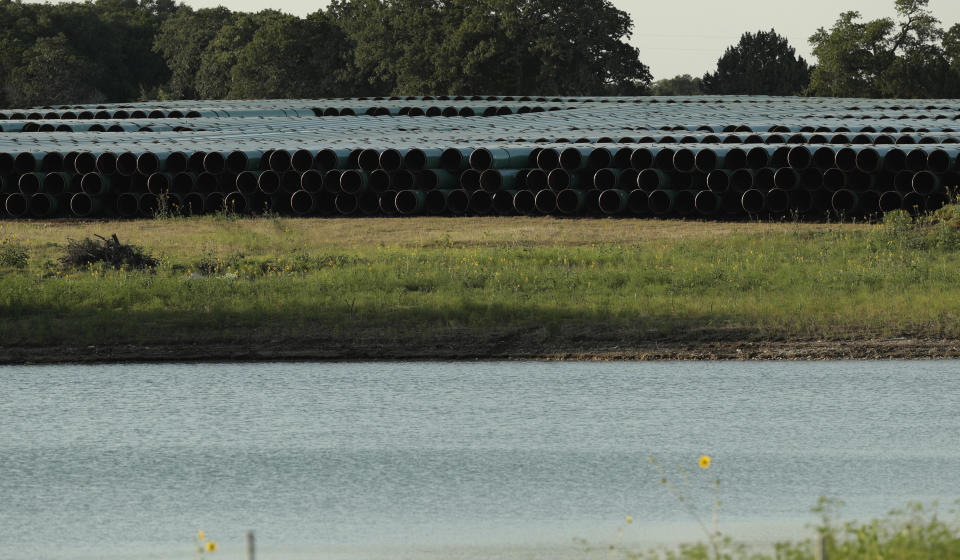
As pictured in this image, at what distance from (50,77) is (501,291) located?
7154 centimetres

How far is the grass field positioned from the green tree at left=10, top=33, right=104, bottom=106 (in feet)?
202

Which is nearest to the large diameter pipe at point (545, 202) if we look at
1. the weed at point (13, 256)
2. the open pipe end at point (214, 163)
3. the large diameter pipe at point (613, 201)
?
the large diameter pipe at point (613, 201)

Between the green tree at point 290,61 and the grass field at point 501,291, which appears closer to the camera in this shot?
the grass field at point 501,291

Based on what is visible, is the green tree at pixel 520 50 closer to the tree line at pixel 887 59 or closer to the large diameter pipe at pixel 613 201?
the tree line at pixel 887 59

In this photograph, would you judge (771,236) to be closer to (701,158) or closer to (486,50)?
(701,158)

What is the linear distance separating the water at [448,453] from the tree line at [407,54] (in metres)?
54.1

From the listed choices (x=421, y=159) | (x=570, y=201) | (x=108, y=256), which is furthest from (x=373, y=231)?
(x=108, y=256)

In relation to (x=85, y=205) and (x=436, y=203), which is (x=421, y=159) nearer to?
(x=436, y=203)

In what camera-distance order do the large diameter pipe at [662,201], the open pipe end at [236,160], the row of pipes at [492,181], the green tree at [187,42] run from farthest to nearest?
the green tree at [187,42] < the open pipe end at [236,160] < the large diameter pipe at [662,201] < the row of pipes at [492,181]

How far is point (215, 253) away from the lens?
66.1 ft

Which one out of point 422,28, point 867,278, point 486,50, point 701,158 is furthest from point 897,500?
point 422,28

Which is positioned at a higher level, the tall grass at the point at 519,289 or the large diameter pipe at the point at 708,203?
the large diameter pipe at the point at 708,203

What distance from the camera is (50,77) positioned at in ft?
267

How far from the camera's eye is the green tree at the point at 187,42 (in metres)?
88.3
